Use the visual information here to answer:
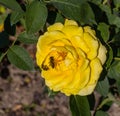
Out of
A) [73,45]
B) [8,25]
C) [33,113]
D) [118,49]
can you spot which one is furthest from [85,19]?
Result: [33,113]

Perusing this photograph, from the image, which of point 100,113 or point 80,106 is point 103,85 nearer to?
point 80,106

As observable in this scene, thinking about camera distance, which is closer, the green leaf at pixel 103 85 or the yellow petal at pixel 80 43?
the yellow petal at pixel 80 43

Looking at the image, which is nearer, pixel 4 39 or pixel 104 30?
pixel 104 30

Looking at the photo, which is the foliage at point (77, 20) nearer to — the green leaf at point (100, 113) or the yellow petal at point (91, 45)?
the yellow petal at point (91, 45)

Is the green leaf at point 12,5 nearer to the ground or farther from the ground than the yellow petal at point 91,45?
farther from the ground

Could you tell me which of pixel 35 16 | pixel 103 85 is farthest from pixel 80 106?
pixel 35 16

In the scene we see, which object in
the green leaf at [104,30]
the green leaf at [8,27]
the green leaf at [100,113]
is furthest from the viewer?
the green leaf at [100,113]

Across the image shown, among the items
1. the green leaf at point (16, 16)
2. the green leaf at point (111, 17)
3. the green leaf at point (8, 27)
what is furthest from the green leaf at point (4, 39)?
the green leaf at point (111, 17)
